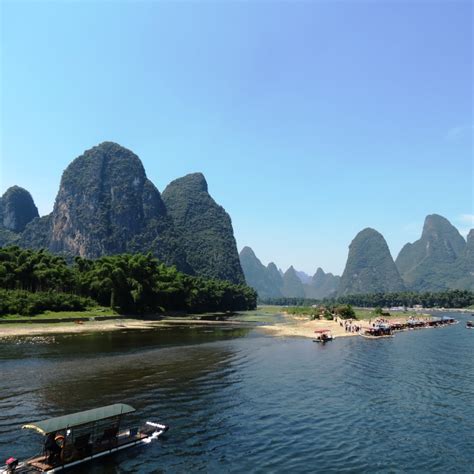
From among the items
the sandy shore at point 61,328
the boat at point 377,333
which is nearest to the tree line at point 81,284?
the sandy shore at point 61,328

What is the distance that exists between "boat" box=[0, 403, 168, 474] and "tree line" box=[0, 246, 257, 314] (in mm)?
64944

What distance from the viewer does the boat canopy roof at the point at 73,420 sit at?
62.5 feet

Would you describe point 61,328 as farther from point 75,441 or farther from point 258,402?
point 75,441

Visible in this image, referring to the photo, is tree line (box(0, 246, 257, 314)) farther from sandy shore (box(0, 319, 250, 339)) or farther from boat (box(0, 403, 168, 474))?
boat (box(0, 403, 168, 474))

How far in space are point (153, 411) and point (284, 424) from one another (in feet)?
29.0

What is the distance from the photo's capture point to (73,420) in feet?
66.0

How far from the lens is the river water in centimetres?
2073

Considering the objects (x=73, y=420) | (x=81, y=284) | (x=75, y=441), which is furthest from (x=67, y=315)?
(x=75, y=441)

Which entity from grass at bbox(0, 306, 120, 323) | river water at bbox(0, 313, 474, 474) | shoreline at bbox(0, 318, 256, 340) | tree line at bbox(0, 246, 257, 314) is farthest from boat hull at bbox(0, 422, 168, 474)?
tree line at bbox(0, 246, 257, 314)

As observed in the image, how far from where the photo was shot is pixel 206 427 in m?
25.1

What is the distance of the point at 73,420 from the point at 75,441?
0.97 meters

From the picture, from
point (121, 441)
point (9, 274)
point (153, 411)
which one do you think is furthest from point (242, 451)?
point (9, 274)

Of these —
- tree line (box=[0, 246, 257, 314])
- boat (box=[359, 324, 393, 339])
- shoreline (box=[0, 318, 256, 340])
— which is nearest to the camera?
shoreline (box=[0, 318, 256, 340])

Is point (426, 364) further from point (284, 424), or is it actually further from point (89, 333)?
point (89, 333)
